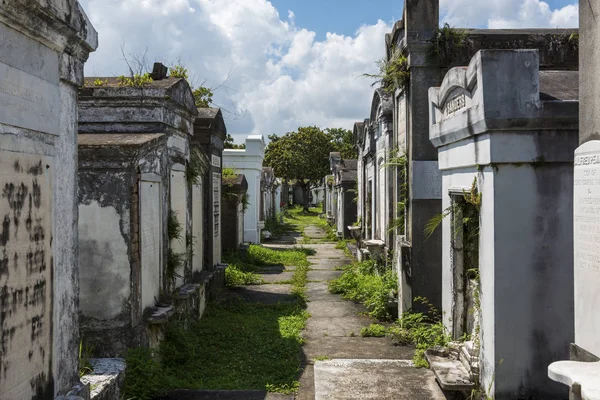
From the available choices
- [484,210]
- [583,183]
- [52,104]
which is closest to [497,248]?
[484,210]

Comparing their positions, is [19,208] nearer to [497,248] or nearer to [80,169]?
[80,169]

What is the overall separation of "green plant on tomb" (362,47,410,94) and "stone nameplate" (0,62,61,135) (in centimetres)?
572

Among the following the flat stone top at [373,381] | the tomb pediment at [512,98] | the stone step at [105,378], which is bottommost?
the flat stone top at [373,381]

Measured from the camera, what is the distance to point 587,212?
3246 millimetres

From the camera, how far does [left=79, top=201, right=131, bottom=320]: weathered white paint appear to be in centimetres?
531

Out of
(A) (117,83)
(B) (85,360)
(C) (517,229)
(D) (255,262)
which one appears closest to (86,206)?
(B) (85,360)

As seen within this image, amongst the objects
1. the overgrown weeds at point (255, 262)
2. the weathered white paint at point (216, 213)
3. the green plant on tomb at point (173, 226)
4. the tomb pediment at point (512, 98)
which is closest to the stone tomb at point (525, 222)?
the tomb pediment at point (512, 98)

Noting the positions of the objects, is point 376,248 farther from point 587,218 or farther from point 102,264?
point 587,218

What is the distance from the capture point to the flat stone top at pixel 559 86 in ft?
16.2

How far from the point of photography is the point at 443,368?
5457mm

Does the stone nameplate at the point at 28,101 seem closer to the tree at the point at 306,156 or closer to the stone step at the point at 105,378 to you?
the stone step at the point at 105,378

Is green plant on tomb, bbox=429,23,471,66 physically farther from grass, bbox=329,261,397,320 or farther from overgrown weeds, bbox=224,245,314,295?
overgrown weeds, bbox=224,245,314,295

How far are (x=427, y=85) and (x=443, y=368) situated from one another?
162 inches

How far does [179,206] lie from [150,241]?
1.41 metres
